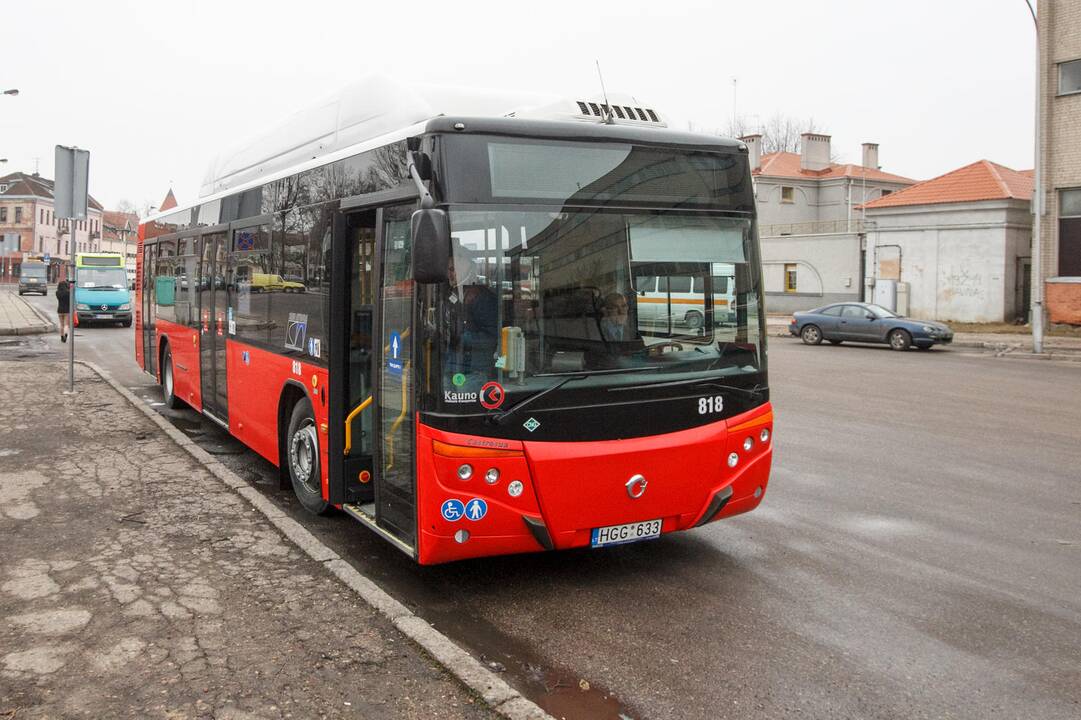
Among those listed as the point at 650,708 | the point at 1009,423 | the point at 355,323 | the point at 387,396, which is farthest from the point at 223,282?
the point at 1009,423

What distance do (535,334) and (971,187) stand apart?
1423 inches

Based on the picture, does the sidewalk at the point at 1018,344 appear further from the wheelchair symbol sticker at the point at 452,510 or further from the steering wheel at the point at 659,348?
the wheelchair symbol sticker at the point at 452,510

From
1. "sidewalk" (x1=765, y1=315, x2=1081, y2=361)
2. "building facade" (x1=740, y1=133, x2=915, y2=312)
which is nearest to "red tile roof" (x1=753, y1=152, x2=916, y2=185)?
"building facade" (x1=740, y1=133, x2=915, y2=312)

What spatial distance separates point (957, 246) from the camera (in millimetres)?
35875

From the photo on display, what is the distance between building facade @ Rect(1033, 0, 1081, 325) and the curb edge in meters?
28.0

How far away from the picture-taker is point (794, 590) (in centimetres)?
571

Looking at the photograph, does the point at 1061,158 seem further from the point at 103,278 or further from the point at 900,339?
the point at 103,278

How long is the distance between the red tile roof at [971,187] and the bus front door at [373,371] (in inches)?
1339

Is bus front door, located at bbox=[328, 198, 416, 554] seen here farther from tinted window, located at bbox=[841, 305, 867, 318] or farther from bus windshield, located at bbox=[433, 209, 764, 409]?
tinted window, located at bbox=[841, 305, 867, 318]

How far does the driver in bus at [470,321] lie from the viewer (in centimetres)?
511

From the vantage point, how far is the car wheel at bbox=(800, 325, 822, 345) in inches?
1151

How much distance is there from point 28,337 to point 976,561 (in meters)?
27.1

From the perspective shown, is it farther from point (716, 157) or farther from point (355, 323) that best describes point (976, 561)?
point (355, 323)

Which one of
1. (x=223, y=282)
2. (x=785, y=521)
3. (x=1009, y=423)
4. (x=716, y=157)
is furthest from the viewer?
(x=1009, y=423)
